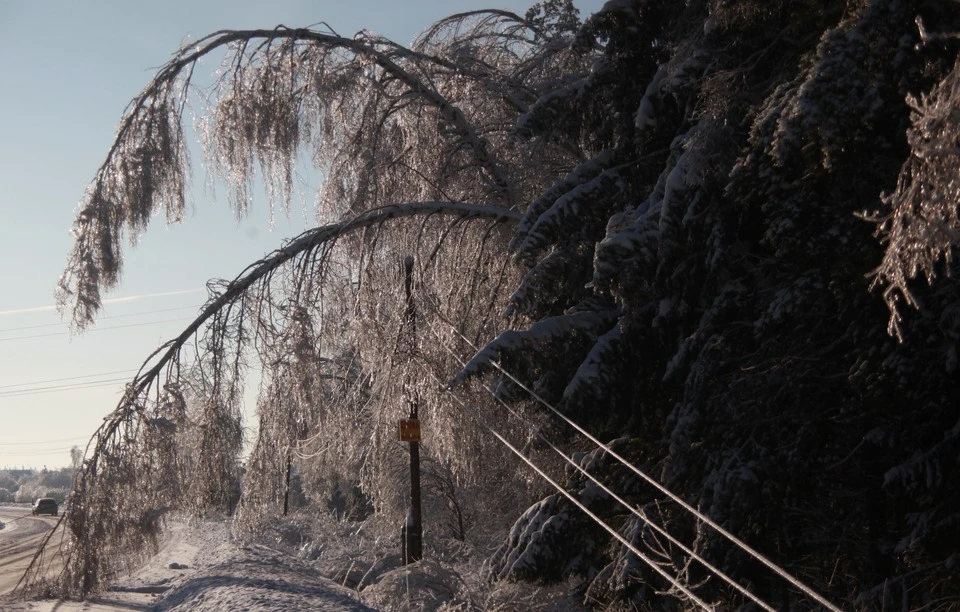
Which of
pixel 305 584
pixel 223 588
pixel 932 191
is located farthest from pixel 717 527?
pixel 305 584

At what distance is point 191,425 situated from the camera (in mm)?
11883

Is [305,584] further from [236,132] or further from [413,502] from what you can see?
[236,132]

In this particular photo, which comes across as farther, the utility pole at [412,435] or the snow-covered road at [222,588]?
the snow-covered road at [222,588]

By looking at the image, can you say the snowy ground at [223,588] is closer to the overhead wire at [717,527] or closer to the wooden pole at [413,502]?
the wooden pole at [413,502]

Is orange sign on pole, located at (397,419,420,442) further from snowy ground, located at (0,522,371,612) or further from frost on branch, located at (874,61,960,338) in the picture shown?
frost on branch, located at (874,61,960,338)

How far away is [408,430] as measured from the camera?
39.5ft

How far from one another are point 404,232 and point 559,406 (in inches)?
204

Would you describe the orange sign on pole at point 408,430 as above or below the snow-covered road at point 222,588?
above

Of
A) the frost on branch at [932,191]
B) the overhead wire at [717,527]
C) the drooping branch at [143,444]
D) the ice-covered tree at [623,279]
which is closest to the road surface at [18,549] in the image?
the drooping branch at [143,444]

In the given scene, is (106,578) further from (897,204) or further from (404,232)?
(897,204)

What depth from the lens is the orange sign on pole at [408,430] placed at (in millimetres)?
11961

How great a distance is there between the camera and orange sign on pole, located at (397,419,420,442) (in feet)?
39.2

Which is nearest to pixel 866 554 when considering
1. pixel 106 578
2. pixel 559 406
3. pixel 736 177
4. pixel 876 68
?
pixel 559 406

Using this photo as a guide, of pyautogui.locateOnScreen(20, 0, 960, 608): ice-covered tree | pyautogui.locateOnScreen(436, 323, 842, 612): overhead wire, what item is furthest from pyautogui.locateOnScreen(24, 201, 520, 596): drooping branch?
pyautogui.locateOnScreen(436, 323, 842, 612): overhead wire
